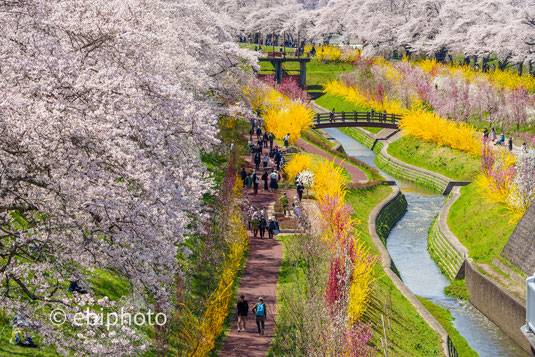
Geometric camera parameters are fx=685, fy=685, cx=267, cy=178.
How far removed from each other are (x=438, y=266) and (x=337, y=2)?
91.3 m

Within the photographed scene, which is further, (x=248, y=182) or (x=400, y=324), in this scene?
(x=248, y=182)

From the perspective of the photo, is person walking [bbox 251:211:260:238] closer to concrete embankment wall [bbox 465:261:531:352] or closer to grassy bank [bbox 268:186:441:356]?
grassy bank [bbox 268:186:441:356]

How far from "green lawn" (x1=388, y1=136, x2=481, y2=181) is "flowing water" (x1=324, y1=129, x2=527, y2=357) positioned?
259cm

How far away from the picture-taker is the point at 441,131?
60188mm

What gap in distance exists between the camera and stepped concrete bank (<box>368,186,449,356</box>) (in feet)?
87.8

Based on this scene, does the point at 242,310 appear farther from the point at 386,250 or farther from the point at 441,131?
the point at 441,131

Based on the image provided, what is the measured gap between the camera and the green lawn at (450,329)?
27.6m

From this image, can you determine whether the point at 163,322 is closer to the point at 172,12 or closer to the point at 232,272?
the point at 232,272

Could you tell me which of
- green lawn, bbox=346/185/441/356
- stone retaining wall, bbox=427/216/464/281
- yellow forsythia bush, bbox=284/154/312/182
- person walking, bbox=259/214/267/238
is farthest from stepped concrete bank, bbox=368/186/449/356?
person walking, bbox=259/214/267/238

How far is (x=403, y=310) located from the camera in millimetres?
27688

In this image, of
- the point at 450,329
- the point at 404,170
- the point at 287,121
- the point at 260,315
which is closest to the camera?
the point at 260,315

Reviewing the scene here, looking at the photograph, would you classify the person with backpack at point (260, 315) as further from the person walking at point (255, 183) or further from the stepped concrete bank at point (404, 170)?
the stepped concrete bank at point (404, 170)

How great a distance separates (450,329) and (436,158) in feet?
104

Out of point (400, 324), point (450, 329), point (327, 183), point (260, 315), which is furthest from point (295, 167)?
point (260, 315)
